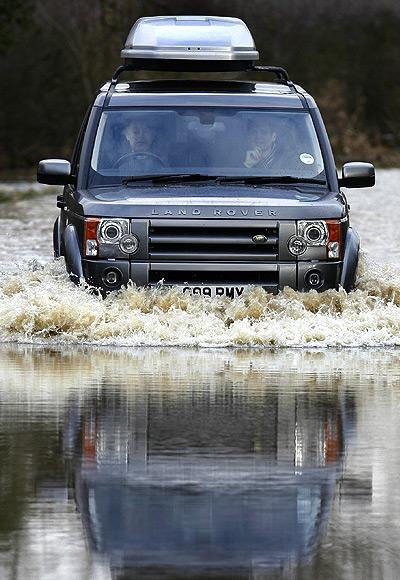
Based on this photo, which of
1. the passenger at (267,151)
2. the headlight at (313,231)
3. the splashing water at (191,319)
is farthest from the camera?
the passenger at (267,151)

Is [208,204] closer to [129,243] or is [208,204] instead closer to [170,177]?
[129,243]

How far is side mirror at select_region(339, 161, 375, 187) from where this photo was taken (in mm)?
15570

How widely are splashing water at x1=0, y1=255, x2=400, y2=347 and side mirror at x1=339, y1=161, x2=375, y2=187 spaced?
3.92ft

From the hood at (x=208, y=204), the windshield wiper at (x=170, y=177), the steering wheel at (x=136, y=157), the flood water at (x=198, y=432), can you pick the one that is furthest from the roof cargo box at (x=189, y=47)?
the hood at (x=208, y=204)

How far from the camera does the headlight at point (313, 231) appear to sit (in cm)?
1460

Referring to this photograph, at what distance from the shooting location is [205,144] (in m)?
15.6

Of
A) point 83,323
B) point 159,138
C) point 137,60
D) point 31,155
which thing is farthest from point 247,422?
point 31,155

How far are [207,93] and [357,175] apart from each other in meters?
1.45

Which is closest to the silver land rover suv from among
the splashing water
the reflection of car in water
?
the splashing water

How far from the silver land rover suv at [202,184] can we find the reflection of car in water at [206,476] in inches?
128

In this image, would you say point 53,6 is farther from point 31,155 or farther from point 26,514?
point 26,514

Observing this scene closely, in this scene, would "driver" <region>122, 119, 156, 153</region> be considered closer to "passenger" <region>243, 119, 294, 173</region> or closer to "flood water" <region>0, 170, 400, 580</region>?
"passenger" <region>243, 119, 294, 173</region>

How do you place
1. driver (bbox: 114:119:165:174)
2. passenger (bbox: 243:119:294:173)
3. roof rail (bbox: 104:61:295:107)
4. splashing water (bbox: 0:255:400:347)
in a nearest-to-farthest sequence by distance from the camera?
splashing water (bbox: 0:255:400:347), driver (bbox: 114:119:165:174), passenger (bbox: 243:119:294:173), roof rail (bbox: 104:61:295:107)

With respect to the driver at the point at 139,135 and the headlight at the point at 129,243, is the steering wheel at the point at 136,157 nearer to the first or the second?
the driver at the point at 139,135
